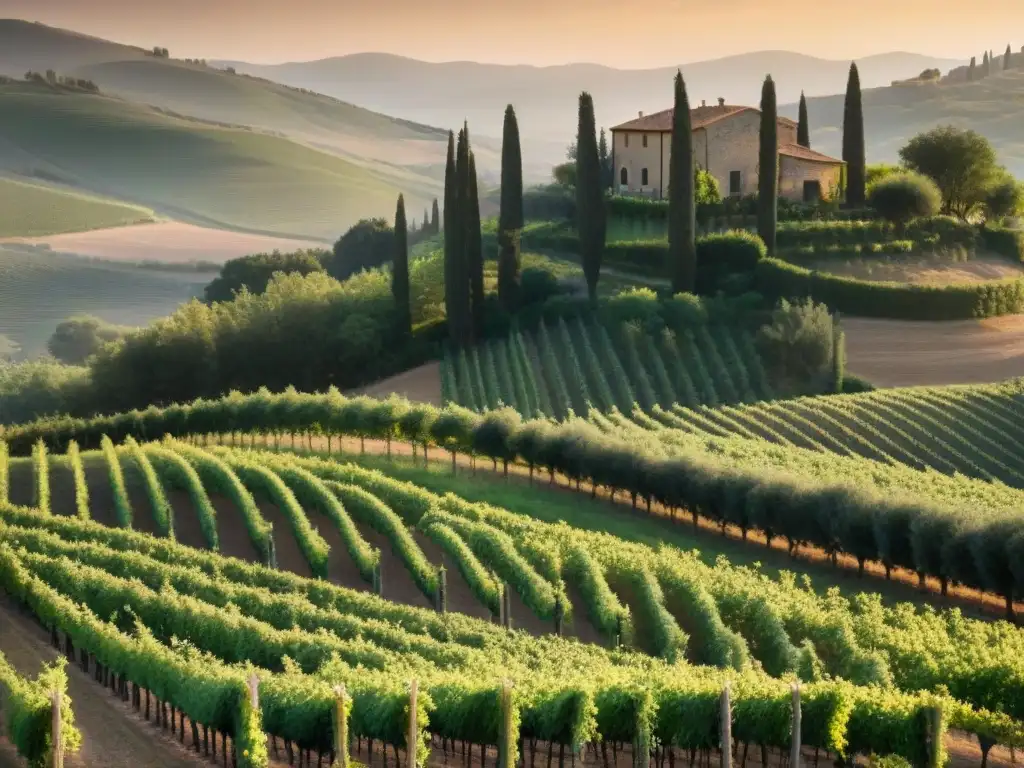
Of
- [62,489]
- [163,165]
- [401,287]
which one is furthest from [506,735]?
[163,165]

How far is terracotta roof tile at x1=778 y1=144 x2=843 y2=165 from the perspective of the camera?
70938mm

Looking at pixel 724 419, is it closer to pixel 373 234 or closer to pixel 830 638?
pixel 830 638

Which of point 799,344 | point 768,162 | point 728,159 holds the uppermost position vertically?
point 728,159

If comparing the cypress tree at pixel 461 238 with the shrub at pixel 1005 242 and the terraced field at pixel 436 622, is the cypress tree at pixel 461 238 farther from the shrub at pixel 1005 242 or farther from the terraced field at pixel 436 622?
→ the shrub at pixel 1005 242

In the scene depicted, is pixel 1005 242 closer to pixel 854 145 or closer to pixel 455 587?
pixel 854 145

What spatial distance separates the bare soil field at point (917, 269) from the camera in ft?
207

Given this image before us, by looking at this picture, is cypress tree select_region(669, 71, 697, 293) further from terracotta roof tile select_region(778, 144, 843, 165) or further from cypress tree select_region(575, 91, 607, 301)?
terracotta roof tile select_region(778, 144, 843, 165)

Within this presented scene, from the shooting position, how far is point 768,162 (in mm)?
60688

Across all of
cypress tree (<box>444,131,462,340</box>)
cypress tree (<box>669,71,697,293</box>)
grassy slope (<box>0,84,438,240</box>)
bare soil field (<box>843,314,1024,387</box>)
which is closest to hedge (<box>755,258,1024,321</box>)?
bare soil field (<box>843,314,1024,387</box>)

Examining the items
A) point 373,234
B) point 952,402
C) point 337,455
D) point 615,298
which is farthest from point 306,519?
point 373,234

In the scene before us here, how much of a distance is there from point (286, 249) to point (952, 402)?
130668 millimetres

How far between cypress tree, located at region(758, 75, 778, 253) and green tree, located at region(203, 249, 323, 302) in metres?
42.5

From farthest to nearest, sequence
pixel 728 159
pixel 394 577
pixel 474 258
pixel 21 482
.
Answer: pixel 728 159, pixel 474 258, pixel 21 482, pixel 394 577

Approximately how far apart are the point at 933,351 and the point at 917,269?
28.0ft
